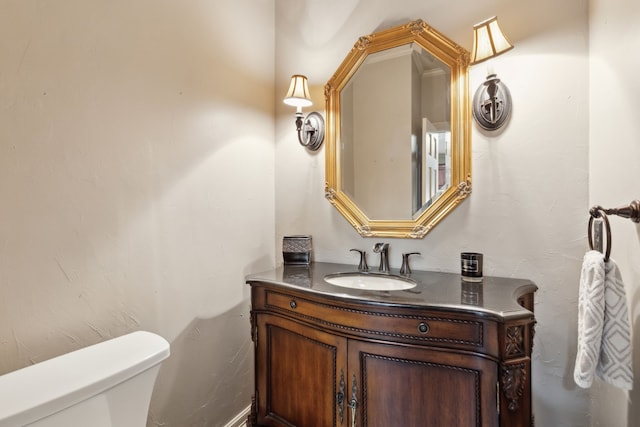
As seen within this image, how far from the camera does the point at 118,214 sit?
1179 millimetres

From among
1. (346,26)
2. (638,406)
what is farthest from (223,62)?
(638,406)

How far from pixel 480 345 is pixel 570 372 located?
2.22ft

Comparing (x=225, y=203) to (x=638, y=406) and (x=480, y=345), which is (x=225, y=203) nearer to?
(x=480, y=345)

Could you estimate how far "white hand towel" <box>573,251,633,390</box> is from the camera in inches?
31.8

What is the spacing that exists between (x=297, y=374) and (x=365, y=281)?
20.2 inches

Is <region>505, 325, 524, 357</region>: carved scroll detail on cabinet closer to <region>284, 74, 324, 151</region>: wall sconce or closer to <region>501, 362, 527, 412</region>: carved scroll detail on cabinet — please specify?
Result: <region>501, 362, 527, 412</region>: carved scroll detail on cabinet

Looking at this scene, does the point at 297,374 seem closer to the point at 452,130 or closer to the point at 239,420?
the point at 239,420

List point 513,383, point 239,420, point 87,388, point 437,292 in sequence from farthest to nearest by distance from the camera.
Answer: point 239,420
point 437,292
point 513,383
point 87,388

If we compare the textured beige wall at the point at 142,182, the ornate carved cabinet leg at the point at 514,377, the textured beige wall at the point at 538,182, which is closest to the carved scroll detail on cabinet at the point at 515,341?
the ornate carved cabinet leg at the point at 514,377

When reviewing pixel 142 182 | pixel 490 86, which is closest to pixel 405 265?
pixel 490 86

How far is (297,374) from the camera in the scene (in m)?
1.30

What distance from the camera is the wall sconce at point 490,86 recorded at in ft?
4.12

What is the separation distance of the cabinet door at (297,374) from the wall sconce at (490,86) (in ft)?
3.69

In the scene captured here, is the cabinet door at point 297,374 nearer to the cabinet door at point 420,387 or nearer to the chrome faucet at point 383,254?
the cabinet door at point 420,387
